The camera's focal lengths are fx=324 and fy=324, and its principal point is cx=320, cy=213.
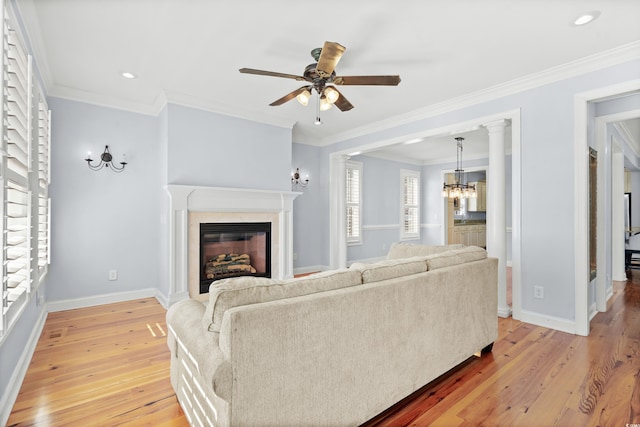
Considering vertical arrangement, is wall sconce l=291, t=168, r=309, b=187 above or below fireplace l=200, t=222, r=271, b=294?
above

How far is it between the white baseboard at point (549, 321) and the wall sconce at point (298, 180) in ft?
12.5

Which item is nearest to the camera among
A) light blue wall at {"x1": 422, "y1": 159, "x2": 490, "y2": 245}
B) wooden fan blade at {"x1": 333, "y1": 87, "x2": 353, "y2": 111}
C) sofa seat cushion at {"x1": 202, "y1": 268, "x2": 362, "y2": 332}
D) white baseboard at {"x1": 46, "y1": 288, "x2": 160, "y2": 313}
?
sofa seat cushion at {"x1": 202, "y1": 268, "x2": 362, "y2": 332}

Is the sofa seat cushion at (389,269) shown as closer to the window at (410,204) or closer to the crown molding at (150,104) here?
the crown molding at (150,104)

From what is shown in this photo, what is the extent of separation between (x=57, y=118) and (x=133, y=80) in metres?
1.09

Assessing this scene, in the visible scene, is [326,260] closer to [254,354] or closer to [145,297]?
[145,297]

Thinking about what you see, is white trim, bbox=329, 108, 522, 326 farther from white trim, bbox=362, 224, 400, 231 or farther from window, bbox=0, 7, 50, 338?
window, bbox=0, 7, 50, 338

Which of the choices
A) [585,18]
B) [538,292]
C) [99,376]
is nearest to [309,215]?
[538,292]

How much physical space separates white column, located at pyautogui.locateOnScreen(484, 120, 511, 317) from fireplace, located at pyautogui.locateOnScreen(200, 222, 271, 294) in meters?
2.90

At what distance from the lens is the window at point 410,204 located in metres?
7.68

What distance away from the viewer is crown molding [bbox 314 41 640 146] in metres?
2.84

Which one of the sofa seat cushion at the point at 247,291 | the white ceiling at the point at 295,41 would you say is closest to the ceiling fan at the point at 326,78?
the white ceiling at the point at 295,41

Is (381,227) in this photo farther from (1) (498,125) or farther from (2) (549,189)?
(2) (549,189)

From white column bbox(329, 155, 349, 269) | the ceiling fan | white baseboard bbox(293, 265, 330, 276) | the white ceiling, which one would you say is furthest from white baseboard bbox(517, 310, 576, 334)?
white baseboard bbox(293, 265, 330, 276)

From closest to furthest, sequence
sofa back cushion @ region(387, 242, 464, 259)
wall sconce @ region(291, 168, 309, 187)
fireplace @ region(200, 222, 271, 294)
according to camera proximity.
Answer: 1. sofa back cushion @ region(387, 242, 464, 259)
2. fireplace @ region(200, 222, 271, 294)
3. wall sconce @ region(291, 168, 309, 187)
